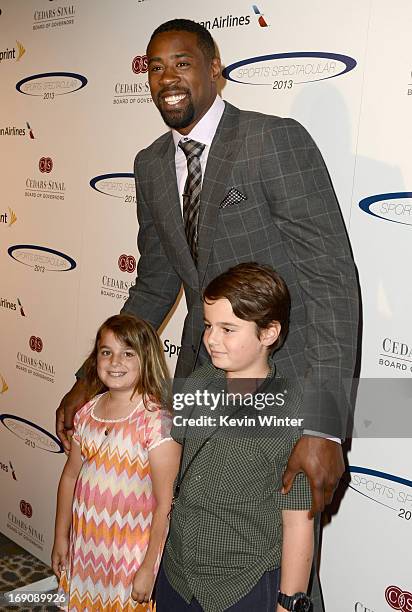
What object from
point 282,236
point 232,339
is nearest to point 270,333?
point 232,339

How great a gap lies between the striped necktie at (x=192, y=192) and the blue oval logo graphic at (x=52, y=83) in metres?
1.50

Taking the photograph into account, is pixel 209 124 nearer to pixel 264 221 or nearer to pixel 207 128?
pixel 207 128

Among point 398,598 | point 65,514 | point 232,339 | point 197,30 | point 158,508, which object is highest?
point 197,30

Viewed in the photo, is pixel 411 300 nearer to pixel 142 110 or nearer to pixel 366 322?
pixel 366 322

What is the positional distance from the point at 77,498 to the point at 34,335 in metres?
1.65

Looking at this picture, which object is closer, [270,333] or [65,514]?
[270,333]

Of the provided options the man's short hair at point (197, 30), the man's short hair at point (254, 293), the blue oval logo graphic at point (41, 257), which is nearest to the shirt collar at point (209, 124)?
the man's short hair at point (197, 30)

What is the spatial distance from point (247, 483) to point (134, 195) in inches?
66.4

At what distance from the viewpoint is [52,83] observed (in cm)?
342

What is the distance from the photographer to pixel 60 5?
131 inches

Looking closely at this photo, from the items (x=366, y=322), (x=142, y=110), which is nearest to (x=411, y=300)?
(x=366, y=322)

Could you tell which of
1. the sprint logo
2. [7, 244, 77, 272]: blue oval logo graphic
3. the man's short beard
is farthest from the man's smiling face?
the sprint logo

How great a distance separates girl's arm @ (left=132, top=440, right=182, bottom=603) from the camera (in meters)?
2.05

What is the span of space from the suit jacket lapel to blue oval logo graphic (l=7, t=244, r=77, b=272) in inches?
65.5
